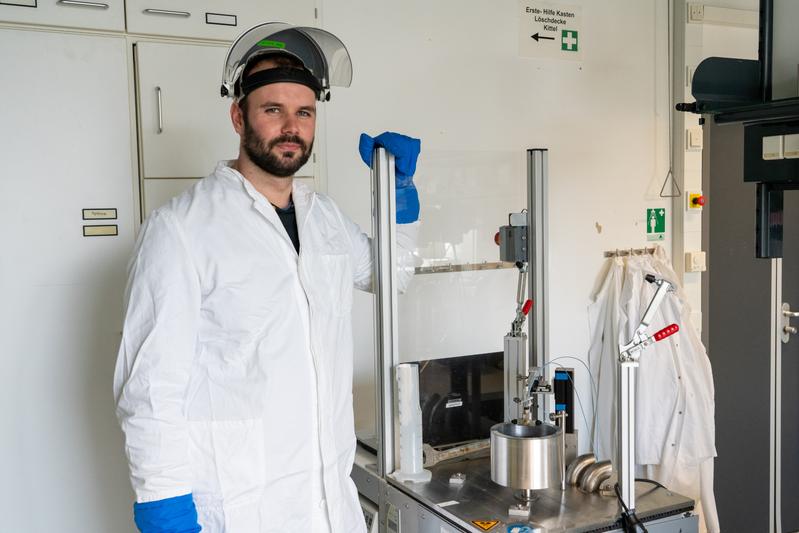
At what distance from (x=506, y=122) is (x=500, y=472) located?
1.50m

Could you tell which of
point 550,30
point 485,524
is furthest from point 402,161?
point 550,30

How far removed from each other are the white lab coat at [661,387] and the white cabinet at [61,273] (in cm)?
188

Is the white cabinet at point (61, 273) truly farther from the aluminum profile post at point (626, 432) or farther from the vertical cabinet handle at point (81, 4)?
the aluminum profile post at point (626, 432)

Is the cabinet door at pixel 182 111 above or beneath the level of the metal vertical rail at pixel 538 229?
above

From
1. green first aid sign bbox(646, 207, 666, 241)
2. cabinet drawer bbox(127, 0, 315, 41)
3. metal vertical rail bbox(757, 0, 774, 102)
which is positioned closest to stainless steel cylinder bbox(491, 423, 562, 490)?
metal vertical rail bbox(757, 0, 774, 102)

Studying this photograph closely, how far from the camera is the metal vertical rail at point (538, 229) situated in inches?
91.4

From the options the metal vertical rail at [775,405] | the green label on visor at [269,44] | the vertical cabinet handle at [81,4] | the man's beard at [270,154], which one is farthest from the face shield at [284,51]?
the metal vertical rail at [775,405]

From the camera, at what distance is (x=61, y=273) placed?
7.29 feet

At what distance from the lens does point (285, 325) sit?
5.88ft

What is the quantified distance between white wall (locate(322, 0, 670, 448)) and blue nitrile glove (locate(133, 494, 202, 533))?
1051 mm

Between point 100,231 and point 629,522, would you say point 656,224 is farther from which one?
point 100,231

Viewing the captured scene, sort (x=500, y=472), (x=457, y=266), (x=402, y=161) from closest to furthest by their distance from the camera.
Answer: (x=500, y=472), (x=402, y=161), (x=457, y=266)

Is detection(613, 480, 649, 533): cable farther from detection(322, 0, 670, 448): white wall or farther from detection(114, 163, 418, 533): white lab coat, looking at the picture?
detection(322, 0, 670, 448): white wall

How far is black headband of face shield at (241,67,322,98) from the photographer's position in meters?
1.87
